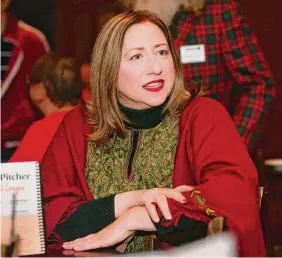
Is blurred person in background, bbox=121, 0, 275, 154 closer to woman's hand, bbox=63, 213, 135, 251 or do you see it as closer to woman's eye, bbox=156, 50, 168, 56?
woman's eye, bbox=156, 50, 168, 56

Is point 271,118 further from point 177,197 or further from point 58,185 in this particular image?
point 58,185

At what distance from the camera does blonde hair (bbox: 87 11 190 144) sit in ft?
5.46

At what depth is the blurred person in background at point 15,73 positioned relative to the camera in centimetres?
175

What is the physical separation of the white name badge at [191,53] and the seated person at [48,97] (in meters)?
0.35

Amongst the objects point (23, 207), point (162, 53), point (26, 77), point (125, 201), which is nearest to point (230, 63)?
point (162, 53)

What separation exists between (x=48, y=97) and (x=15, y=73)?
0.13 metres

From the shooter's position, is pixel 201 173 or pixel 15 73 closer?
pixel 201 173

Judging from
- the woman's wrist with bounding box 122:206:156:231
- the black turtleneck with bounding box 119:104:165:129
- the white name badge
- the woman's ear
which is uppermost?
the white name badge

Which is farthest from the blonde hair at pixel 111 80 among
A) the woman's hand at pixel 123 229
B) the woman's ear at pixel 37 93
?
the woman's hand at pixel 123 229

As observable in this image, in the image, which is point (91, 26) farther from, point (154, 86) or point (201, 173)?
point (201, 173)

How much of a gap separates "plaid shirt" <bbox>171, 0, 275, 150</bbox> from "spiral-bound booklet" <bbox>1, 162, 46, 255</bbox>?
59 centimetres

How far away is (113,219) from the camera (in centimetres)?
166

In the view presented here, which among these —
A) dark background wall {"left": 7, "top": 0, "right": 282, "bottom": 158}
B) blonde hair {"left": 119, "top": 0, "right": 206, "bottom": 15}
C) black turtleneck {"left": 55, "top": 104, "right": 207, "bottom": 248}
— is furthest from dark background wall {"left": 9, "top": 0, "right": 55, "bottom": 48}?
black turtleneck {"left": 55, "top": 104, "right": 207, "bottom": 248}

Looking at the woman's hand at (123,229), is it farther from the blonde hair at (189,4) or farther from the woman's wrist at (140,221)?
the blonde hair at (189,4)
